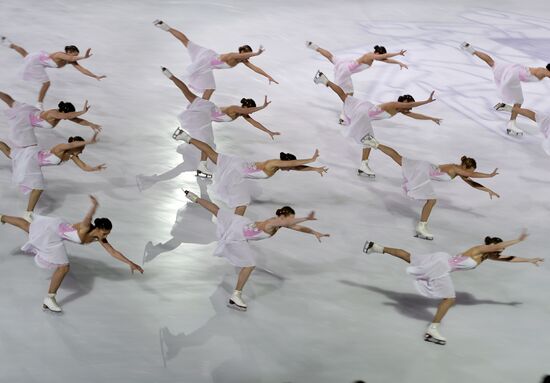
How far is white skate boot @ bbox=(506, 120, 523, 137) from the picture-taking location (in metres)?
15.2

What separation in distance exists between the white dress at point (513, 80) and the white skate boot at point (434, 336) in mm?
6258

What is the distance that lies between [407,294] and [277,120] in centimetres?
527

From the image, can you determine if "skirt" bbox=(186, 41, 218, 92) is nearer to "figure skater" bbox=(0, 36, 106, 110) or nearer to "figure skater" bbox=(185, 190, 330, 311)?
"figure skater" bbox=(0, 36, 106, 110)

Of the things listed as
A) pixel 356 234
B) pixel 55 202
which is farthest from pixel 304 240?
pixel 55 202

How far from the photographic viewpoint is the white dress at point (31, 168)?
10844 mm

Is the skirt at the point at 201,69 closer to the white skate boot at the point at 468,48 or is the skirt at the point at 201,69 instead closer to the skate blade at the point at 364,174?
the skate blade at the point at 364,174

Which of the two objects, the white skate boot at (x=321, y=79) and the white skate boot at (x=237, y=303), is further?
the white skate boot at (x=321, y=79)

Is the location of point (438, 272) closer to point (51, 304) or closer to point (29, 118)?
point (51, 304)

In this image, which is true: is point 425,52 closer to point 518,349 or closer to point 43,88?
point 43,88

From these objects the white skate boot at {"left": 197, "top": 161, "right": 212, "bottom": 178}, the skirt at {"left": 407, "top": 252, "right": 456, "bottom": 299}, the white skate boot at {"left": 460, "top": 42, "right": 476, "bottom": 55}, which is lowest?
the white skate boot at {"left": 197, "top": 161, "right": 212, "bottom": 178}

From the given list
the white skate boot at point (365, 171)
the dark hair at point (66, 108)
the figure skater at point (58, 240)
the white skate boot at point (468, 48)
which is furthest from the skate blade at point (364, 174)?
the figure skater at point (58, 240)

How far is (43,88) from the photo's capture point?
46.4 ft

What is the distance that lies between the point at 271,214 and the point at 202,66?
3.18 metres

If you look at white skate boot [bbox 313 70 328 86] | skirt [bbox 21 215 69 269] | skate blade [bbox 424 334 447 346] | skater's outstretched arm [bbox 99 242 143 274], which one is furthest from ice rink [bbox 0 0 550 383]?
white skate boot [bbox 313 70 328 86]
